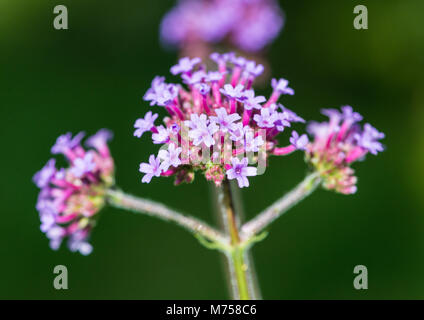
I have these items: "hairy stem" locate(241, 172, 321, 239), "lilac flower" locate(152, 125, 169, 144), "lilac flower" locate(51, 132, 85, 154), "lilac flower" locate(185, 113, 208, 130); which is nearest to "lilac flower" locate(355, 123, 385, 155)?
"hairy stem" locate(241, 172, 321, 239)

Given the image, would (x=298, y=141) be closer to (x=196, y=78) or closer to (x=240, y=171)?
(x=240, y=171)

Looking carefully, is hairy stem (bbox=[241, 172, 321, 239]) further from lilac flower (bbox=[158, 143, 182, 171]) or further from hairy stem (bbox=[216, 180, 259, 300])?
lilac flower (bbox=[158, 143, 182, 171])

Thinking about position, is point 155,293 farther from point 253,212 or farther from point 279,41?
point 279,41

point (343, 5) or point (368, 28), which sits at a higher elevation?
point (343, 5)

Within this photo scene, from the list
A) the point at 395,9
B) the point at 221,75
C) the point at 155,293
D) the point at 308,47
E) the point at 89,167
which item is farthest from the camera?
the point at 308,47

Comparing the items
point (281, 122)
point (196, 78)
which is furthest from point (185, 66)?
point (281, 122)

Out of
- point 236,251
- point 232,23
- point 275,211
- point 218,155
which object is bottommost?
point 236,251

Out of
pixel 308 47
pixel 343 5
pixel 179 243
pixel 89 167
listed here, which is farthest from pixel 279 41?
pixel 89 167
